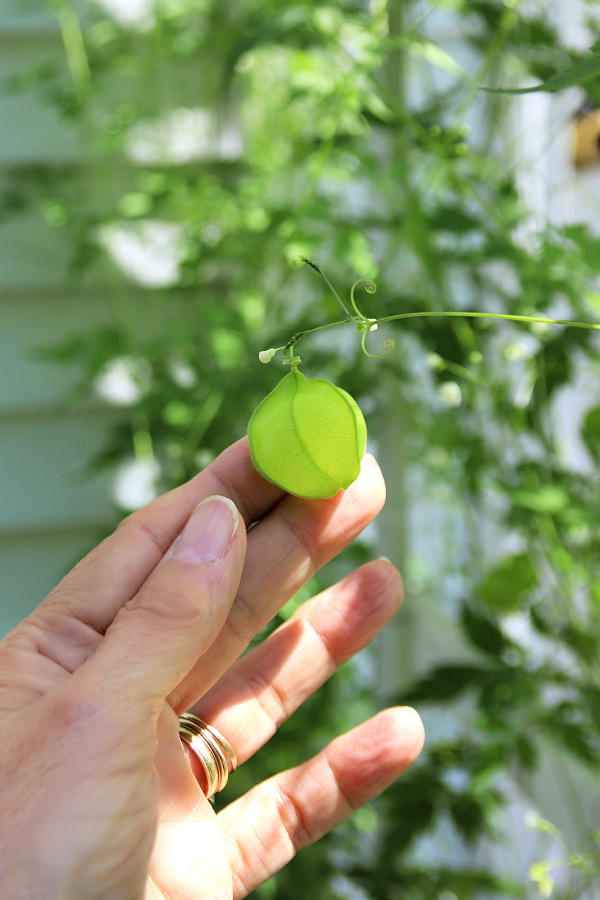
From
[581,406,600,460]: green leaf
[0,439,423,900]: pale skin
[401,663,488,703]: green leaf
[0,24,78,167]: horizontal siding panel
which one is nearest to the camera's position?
[0,439,423,900]: pale skin

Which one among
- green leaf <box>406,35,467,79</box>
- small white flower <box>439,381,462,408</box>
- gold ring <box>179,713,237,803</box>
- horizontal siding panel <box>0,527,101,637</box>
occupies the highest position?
green leaf <box>406,35,467,79</box>

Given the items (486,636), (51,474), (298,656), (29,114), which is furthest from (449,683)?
(29,114)

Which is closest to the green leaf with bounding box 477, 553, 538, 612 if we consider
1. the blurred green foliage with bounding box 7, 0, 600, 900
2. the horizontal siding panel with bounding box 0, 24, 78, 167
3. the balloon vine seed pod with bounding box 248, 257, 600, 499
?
the blurred green foliage with bounding box 7, 0, 600, 900

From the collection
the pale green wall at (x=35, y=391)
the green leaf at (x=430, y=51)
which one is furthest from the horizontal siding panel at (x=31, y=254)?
the green leaf at (x=430, y=51)

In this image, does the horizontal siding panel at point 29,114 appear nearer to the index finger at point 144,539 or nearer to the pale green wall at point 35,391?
the pale green wall at point 35,391

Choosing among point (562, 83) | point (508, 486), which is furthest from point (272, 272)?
point (562, 83)

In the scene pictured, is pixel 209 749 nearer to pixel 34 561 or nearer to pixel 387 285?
pixel 387 285

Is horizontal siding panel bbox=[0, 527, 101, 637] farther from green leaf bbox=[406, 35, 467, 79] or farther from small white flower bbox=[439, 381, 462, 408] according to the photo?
green leaf bbox=[406, 35, 467, 79]
